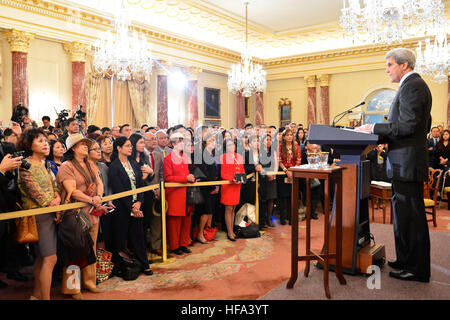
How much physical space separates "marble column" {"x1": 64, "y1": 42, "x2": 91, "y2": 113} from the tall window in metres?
10.9

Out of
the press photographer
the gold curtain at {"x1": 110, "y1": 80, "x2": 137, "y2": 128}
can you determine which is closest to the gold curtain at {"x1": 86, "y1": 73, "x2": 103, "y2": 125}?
the gold curtain at {"x1": 110, "y1": 80, "x2": 137, "y2": 128}

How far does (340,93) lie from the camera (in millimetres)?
14906

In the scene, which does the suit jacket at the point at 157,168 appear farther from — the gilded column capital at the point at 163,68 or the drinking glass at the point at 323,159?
the gilded column capital at the point at 163,68

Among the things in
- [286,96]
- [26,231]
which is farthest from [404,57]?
[286,96]

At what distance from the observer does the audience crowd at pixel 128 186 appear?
9.69ft

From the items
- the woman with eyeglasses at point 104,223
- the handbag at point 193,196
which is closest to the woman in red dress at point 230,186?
the handbag at point 193,196

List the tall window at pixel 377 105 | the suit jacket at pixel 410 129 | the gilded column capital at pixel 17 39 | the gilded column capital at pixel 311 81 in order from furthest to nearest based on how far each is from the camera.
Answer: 1. the gilded column capital at pixel 311 81
2. the tall window at pixel 377 105
3. the gilded column capital at pixel 17 39
4. the suit jacket at pixel 410 129

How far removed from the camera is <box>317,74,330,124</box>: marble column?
14936 mm

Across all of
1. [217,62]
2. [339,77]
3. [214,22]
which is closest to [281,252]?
[214,22]

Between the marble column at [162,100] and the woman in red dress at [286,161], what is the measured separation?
6.57 meters

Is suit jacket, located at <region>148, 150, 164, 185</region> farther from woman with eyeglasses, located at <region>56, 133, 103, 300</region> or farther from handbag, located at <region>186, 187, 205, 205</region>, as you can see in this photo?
woman with eyeglasses, located at <region>56, 133, 103, 300</region>

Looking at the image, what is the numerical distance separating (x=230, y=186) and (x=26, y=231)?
2.95m

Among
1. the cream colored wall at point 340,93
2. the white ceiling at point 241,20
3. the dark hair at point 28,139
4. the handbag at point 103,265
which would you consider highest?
the white ceiling at point 241,20

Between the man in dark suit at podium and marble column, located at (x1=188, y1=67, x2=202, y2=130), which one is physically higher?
marble column, located at (x1=188, y1=67, x2=202, y2=130)
